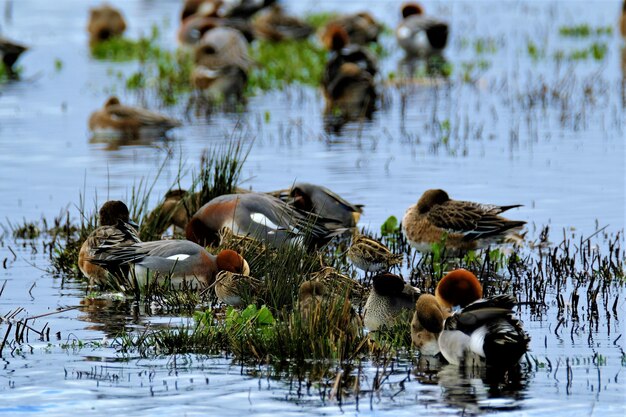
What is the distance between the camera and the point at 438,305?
8.45 m

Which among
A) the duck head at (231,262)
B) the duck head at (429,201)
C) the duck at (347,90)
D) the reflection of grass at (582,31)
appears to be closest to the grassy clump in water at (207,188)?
the duck head at (429,201)

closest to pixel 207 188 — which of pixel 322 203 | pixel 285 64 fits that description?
pixel 322 203

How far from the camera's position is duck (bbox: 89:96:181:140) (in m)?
19.5

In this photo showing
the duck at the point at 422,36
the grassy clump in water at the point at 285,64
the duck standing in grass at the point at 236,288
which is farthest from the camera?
the duck at the point at 422,36

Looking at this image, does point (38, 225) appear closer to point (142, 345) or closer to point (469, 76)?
point (142, 345)

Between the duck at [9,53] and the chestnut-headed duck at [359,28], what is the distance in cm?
678

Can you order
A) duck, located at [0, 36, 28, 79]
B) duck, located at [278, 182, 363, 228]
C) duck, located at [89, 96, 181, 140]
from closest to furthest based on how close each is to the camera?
duck, located at [278, 182, 363, 228] < duck, located at [89, 96, 181, 140] < duck, located at [0, 36, 28, 79]

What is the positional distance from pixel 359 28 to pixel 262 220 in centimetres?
1968

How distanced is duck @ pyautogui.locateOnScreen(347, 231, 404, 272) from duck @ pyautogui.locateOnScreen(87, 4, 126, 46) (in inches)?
912

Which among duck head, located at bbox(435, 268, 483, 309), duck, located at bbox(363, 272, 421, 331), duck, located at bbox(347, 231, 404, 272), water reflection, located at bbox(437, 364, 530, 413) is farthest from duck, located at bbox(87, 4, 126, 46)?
water reflection, located at bbox(437, 364, 530, 413)

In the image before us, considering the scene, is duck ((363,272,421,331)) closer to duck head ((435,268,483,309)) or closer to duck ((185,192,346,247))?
duck head ((435,268,483,309))

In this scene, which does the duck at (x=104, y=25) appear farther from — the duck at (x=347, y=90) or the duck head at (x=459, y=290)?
the duck head at (x=459, y=290)

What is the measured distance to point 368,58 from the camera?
23547 millimetres

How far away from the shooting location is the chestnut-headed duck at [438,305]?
8.16m
